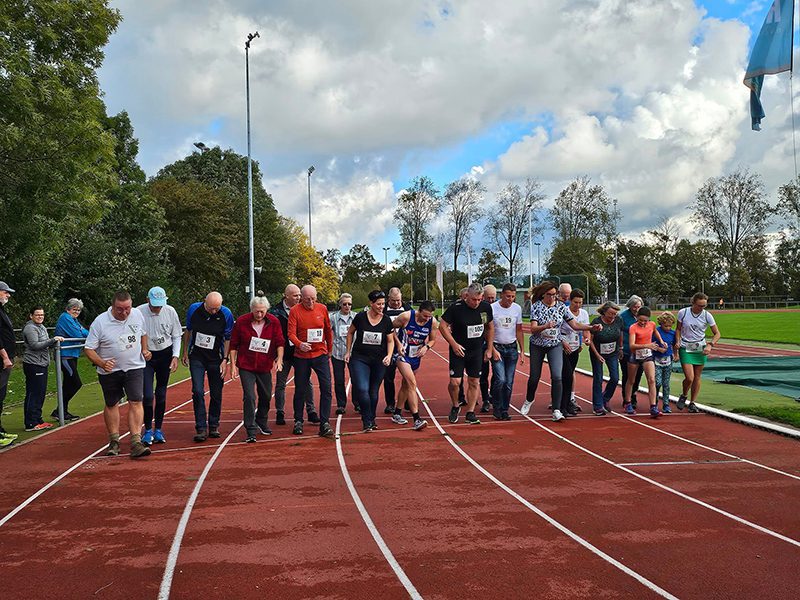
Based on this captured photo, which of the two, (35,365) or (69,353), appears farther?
(69,353)

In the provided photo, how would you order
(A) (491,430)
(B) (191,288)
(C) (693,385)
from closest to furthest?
(A) (491,430) < (C) (693,385) < (B) (191,288)

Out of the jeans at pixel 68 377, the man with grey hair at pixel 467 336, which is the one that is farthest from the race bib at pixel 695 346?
the jeans at pixel 68 377

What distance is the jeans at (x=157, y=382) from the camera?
8.48m

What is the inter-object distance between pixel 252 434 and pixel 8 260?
38.5ft

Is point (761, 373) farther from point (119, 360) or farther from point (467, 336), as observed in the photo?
point (119, 360)

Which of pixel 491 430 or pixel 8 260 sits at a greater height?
pixel 8 260

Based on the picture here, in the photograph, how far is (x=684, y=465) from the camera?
24.0 feet

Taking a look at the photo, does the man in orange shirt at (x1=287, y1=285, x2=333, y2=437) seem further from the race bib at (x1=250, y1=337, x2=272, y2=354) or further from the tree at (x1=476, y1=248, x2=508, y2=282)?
the tree at (x1=476, y1=248, x2=508, y2=282)

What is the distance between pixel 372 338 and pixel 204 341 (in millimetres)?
2170

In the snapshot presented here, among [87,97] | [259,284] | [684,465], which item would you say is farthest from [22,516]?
[259,284]

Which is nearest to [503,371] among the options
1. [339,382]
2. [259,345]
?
[339,382]

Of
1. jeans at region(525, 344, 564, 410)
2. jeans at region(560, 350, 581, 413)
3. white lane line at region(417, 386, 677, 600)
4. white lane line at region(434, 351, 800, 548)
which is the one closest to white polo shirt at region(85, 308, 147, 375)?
white lane line at region(417, 386, 677, 600)

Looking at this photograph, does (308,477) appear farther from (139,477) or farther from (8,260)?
(8,260)

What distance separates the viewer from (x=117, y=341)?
771 cm
